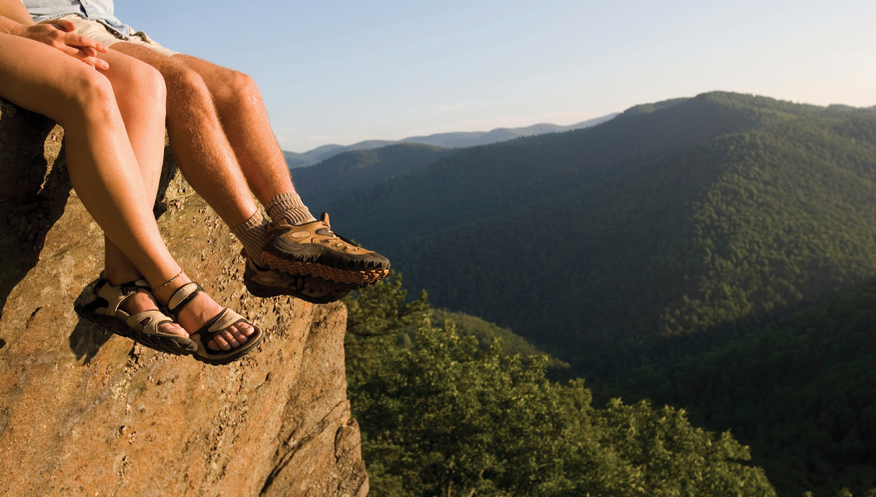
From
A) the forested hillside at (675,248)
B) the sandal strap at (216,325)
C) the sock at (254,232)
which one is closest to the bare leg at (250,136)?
the sock at (254,232)

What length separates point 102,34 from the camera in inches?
96.3

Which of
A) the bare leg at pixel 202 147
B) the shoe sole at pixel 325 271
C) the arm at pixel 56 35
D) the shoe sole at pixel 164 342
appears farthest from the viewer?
the bare leg at pixel 202 147

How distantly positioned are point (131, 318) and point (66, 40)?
1105 mm

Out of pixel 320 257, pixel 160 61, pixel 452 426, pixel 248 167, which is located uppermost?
pixel 160 61

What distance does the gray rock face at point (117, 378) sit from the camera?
2270 millimetres

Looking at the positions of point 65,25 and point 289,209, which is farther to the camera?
point 289,209

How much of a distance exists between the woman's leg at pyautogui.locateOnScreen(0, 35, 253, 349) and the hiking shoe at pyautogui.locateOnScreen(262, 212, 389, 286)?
0.35 metres

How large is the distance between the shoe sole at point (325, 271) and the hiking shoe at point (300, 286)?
0.19 feet

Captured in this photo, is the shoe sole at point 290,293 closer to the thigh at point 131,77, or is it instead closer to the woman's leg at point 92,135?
the woman's leg at point 92,135

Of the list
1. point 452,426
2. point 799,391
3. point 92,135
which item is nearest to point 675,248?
point 799,391

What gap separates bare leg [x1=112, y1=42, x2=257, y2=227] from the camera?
90.5 inches

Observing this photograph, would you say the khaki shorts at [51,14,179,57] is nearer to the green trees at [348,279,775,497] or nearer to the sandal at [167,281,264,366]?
the sandal at [167,281,264,366]

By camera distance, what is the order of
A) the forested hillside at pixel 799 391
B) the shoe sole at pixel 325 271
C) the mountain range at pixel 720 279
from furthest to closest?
1. the mountain range at pixel 720 279
2. the forested hillside at pixel 799 391
3. the shoe sole at pixel 325 271

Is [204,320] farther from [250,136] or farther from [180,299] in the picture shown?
[250,136]
